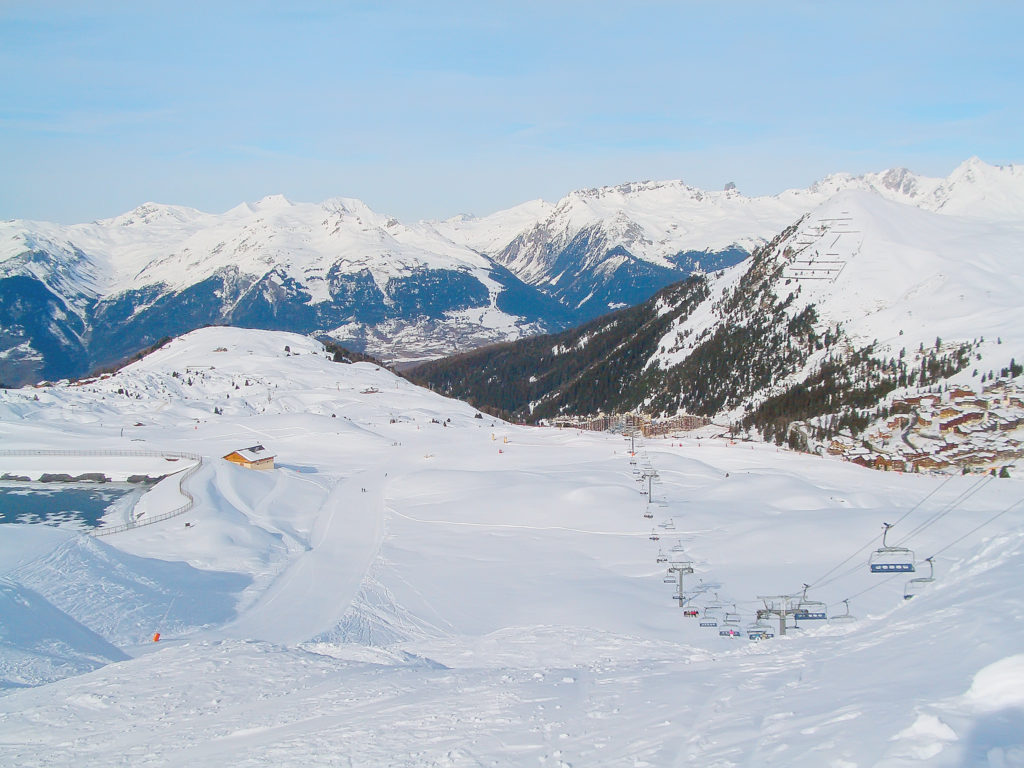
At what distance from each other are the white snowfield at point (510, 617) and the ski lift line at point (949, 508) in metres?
0.35

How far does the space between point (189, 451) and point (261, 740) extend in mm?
68326

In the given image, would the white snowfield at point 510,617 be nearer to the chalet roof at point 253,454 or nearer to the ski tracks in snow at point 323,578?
the ski tracks in snow at point 323,578

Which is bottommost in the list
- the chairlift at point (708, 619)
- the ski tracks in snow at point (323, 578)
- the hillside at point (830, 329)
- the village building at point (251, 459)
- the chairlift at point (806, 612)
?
the ski tracks in snow at point (323, 578)

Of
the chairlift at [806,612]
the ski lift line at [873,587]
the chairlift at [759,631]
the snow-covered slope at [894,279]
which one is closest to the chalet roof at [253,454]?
the chairlift at [759,631]

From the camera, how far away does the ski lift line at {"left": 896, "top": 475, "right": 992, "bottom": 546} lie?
45656 millimetres

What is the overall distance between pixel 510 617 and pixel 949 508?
36.7 metres

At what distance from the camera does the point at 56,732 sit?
56.5 ft

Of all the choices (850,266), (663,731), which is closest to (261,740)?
(663,731)

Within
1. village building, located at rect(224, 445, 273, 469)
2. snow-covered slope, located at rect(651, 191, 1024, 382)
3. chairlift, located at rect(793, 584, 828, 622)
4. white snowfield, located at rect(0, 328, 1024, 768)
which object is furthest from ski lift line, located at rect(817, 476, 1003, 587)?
village building, located at rect(224, 445, 273, 469)

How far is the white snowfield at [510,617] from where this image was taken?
14133 millimetres

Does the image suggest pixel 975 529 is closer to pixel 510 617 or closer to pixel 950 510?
pixel 950 510

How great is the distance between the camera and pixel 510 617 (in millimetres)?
33625

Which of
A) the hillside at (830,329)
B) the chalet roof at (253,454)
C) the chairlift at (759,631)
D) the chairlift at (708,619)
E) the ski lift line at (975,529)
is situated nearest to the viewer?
the chairlift at (759,631)

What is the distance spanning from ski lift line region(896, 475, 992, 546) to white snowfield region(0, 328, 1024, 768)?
355 millimetres
